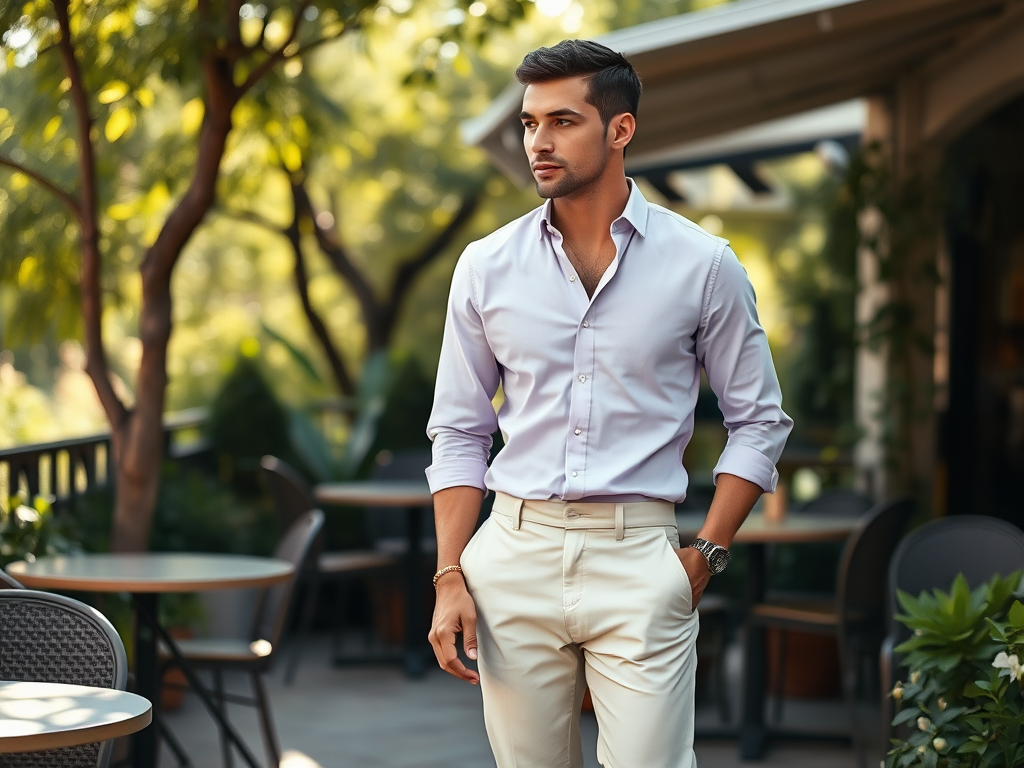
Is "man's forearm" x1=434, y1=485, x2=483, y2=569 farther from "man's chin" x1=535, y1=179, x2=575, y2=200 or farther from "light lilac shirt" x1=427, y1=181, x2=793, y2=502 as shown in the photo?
"man's chin" x1=535, y1=179, x2=575, y2=200

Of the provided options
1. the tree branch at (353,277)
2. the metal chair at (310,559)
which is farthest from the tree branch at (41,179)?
the tree branch at (353,277)

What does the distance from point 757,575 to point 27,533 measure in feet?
9.17

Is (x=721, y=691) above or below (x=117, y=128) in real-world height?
below

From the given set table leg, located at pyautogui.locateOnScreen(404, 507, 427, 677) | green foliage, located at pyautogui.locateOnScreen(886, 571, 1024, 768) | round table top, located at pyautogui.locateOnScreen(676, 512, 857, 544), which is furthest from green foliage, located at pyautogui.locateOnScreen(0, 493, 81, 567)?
green foliage, located at pyautogui.locateOnScreen(886, 571, 1024, 768)

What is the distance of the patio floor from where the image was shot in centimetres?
515

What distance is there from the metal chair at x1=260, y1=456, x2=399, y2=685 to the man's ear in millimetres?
3760

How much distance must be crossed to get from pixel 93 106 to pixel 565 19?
933cm

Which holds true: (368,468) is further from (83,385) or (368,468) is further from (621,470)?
(83,385)

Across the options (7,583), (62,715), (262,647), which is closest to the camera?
(62,715)

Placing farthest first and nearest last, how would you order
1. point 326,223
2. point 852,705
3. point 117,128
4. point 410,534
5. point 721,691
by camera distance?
point 326,223 → point 410,534 → point 721,691 → point 117,128 → point 852,705

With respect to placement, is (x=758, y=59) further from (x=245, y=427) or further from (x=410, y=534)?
(x=245, y=427)

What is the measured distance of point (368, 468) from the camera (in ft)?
27.3

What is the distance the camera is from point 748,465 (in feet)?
7.63

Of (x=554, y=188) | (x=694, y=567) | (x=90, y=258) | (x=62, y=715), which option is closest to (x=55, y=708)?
(x=62, y=715)
